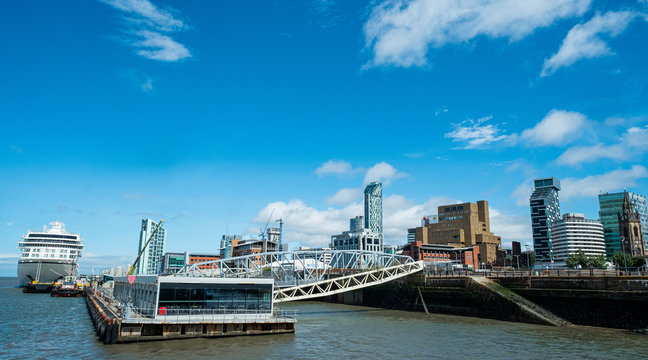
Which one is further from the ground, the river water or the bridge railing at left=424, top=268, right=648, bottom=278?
the bridge railing at left=424, top=268, right=648, bottom=278

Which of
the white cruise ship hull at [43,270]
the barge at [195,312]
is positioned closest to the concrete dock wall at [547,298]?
the barge at [195,312]

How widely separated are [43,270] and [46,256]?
17.5 feet

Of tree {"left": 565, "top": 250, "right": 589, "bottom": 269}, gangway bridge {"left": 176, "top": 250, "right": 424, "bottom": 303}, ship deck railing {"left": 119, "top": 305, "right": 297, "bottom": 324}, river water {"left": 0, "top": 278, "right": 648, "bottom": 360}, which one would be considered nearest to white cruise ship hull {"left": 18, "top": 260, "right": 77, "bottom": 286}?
gangway bridge {"left": 176, "top": 250, "right": 424, "bottom": 303}

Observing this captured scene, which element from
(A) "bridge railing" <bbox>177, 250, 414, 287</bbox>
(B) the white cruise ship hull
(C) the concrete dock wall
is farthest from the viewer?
(B) the white cruise ship hull

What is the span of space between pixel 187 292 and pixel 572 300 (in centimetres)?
4359

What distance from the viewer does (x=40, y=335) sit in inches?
1671

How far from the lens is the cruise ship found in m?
127

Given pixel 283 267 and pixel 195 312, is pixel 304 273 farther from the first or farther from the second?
pixel 195 312

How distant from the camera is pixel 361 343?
1572 inches

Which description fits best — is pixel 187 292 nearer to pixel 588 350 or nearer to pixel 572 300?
pixel 588 350

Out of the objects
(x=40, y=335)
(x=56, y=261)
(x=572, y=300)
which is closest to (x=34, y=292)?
(x=56, y=261)

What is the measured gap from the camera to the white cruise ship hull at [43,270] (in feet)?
414

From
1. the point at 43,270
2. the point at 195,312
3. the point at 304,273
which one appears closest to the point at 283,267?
the point at 304,273

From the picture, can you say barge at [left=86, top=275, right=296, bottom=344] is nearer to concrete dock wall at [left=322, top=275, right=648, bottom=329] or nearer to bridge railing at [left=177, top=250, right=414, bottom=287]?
bridge railing at [left=177, top=250, right=414, bottom=287]
